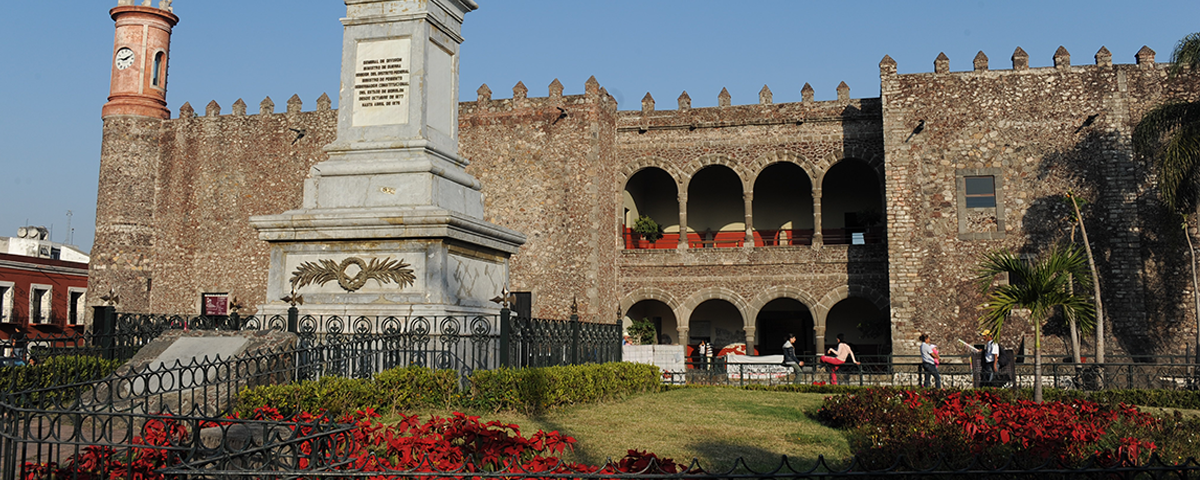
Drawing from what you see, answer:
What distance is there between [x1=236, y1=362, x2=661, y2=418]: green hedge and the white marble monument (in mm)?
671

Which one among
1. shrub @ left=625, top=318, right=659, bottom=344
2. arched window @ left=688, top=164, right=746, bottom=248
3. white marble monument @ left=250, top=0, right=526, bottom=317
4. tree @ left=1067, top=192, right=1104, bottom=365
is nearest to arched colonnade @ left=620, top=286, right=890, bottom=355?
shrub @ left=625, top=318, right=659, bottom=344

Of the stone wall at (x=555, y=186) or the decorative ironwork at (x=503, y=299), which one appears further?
the stone wall at (x=555, y=186)

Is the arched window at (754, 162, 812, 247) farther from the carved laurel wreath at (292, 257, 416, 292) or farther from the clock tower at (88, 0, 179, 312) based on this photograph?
the carved laurel wreath at (292, 257, 416, 292)

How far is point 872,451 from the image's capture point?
20.3 ft

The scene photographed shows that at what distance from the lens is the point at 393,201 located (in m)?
8.48

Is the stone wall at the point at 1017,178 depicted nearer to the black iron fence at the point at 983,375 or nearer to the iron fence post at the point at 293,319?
the black iron fence at the point at 983,375

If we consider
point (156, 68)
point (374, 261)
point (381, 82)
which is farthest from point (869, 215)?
point (156, 68)

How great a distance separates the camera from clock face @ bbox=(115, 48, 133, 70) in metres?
29.0

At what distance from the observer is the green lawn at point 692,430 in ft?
21.0

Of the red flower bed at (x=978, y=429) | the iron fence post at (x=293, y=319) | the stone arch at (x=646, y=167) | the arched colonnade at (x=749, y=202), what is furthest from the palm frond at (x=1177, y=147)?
the iron fence post at (x=293, y=319)

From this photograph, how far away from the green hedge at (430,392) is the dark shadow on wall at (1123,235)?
1829 centimetres

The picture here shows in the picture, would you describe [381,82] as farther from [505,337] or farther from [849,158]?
[849,158]

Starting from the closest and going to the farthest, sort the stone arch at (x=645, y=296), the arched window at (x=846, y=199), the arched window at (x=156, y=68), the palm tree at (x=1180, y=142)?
the palm tree at (x=1180, y=142) → the stone arch at (x=645, y=296) → the arched window at (x=846, y=199) → the arched window at (x=156, y=68)

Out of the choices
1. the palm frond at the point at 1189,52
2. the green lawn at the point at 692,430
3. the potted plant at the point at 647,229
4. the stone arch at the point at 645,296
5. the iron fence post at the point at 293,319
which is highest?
the palm frond at the point at 1189,52
